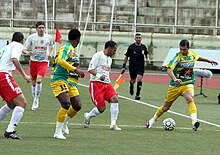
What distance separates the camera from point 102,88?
17984mm

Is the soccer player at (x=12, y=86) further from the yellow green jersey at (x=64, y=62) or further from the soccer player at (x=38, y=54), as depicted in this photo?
the soccer player at (x=38, y=54)

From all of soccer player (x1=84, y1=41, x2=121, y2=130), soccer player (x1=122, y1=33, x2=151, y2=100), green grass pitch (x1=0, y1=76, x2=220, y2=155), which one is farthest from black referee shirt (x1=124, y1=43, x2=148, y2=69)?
soccer player (x1=84, y1=41, x2=121, y2=130)

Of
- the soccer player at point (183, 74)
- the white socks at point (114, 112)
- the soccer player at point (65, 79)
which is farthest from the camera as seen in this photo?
the soccer player at point (183, 74)

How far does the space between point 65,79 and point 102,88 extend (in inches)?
78.3

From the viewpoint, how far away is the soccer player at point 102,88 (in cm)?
1772

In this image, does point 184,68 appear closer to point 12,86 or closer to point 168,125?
point 168,125

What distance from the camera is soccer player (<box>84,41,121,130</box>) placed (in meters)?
17.7

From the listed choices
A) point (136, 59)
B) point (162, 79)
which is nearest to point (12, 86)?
point (136, 59)

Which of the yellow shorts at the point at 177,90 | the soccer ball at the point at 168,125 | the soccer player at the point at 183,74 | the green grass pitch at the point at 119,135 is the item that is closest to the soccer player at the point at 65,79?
the green grass pitch at the point at 119,135

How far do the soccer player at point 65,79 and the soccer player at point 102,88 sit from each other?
1.39m

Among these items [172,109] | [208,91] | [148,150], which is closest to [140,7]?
[208,91]

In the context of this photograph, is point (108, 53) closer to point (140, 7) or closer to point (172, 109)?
point (172, 109)

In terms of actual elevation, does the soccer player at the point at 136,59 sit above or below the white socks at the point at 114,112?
above

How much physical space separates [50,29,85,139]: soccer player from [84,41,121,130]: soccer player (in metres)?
1.39
